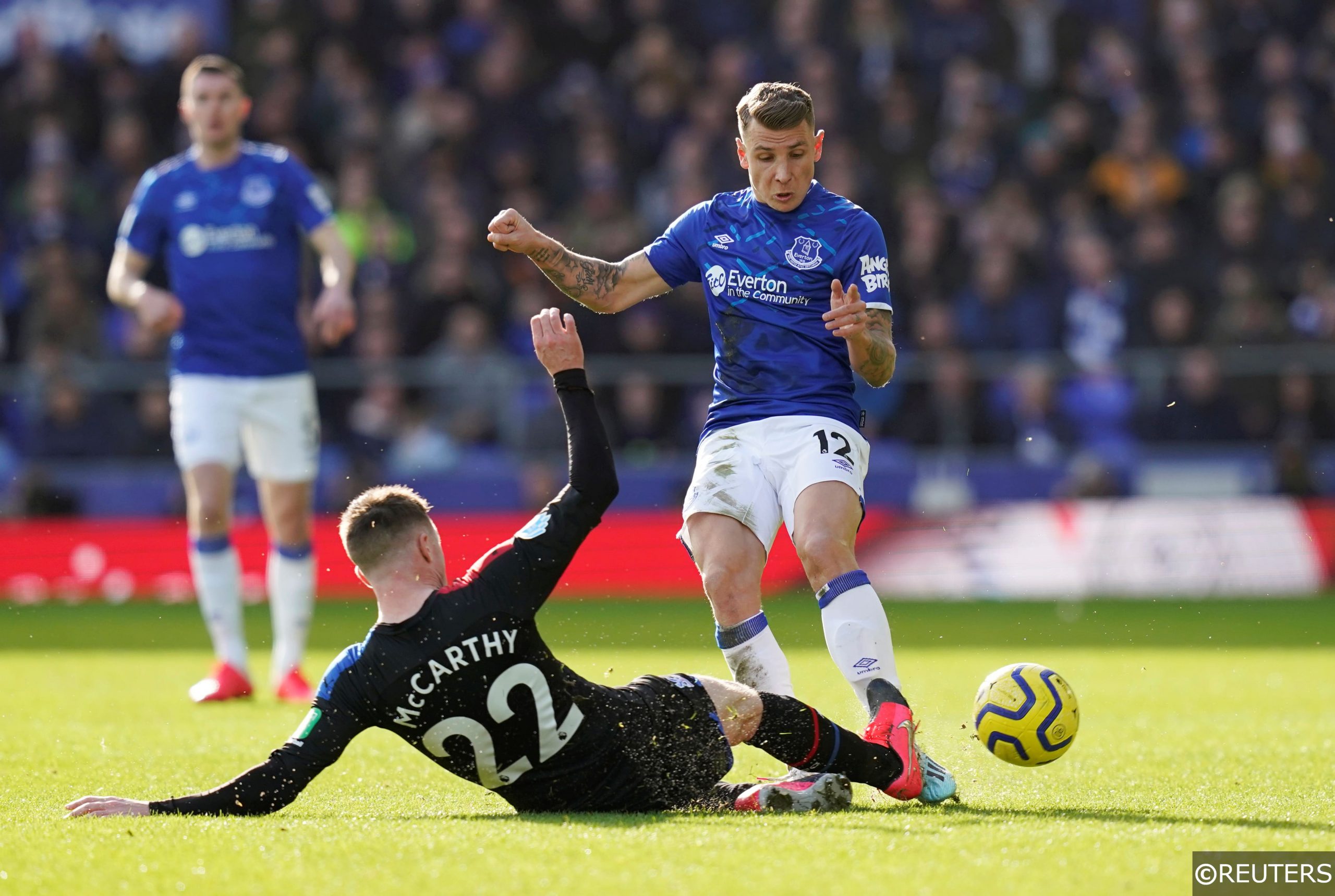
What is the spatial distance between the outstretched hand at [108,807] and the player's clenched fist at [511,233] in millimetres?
2115

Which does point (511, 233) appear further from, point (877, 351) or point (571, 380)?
point (877, 351)

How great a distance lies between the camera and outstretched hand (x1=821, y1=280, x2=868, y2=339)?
5363 millimetres

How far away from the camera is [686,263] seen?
20.2 feet

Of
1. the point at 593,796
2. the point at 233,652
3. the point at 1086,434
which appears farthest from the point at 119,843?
the point at 1086,434

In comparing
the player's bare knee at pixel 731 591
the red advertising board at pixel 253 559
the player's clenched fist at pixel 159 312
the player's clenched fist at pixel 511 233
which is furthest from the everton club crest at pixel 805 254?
the red advertising board at pixel 253 559

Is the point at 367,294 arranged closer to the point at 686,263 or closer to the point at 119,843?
the point at 686,263

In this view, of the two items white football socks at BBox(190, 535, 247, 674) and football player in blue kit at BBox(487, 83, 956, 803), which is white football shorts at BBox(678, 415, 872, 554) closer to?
football player in blue kit at BBox(487, 83, 956, 803)

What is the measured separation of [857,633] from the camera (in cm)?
543

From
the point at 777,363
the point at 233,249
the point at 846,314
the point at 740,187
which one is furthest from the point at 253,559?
the point at 846,314

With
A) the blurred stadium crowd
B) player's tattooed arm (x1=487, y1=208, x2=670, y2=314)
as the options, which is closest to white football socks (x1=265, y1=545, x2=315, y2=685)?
player's tattooed arm (x1=487, y1=208, x2=670, y2=314)

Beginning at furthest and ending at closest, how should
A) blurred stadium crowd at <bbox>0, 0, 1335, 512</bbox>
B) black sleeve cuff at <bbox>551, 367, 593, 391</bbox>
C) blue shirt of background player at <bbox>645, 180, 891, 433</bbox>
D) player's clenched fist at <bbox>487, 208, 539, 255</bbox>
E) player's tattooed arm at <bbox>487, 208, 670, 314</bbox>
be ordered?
blurred stadium crowd at <bbox>0, 0, 1335, 512</bbox> < player's tattooed arm at <bbox>487, 208, 670, 314</bbox> < blue shirt of background player at <bbox>645, 180, 891, 433</bbox> < player's clenched fist at <bbox>487, 208, 539, 255</bbox> < black sleeve cuff at <bbox>551, 367, 593, 391</bbox>

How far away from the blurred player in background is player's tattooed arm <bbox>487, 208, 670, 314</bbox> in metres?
2.78

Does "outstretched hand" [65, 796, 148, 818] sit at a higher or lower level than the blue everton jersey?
lower

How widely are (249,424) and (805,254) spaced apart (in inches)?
157
